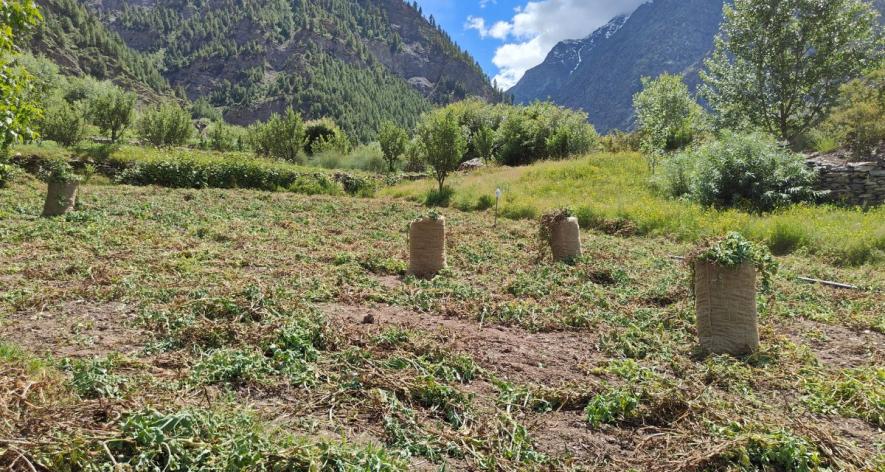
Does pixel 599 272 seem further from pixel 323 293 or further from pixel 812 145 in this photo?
pixel 812 145

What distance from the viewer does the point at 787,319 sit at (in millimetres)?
5461

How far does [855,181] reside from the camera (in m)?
12.2

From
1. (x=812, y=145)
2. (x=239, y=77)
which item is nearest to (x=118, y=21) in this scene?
(x=239, y=77)

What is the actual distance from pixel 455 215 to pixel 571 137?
15958 millimetres

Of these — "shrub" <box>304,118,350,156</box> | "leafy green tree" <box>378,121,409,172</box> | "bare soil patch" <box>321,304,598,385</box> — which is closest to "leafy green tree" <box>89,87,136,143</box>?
"shrub" <box>304,118,350,156</box>

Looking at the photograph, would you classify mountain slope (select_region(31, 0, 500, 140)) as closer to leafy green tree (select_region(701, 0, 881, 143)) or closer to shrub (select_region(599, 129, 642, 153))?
shrub (select_region(599, 129, 642, 153))

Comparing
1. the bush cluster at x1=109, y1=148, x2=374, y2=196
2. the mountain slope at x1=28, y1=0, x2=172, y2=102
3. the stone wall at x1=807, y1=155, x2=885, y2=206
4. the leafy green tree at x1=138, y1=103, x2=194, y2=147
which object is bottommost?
the stone wall at x1=807, y1=155, x2=885, y2=206

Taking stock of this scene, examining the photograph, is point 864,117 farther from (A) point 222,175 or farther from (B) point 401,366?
(A) point 222,175

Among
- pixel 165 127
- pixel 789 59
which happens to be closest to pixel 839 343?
pixel 789 59

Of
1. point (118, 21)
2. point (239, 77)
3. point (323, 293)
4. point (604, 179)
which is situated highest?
point (118, 21)

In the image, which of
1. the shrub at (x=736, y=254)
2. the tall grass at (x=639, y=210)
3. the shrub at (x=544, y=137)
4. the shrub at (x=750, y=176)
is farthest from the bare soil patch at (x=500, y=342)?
the shrub at (x=544, y=137)

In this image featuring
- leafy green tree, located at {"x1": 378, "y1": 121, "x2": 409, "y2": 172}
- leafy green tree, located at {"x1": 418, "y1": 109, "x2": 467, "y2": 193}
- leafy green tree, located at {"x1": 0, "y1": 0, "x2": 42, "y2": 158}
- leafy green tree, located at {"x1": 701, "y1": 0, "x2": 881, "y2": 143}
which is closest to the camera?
leafy green tree, located at {"x1": 0, "y1": 0, "x2": 42, "y2": 158}

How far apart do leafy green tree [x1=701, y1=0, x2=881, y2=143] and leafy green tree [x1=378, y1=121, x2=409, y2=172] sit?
18.7 m

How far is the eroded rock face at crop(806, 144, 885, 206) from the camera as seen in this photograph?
1193 centimetres
